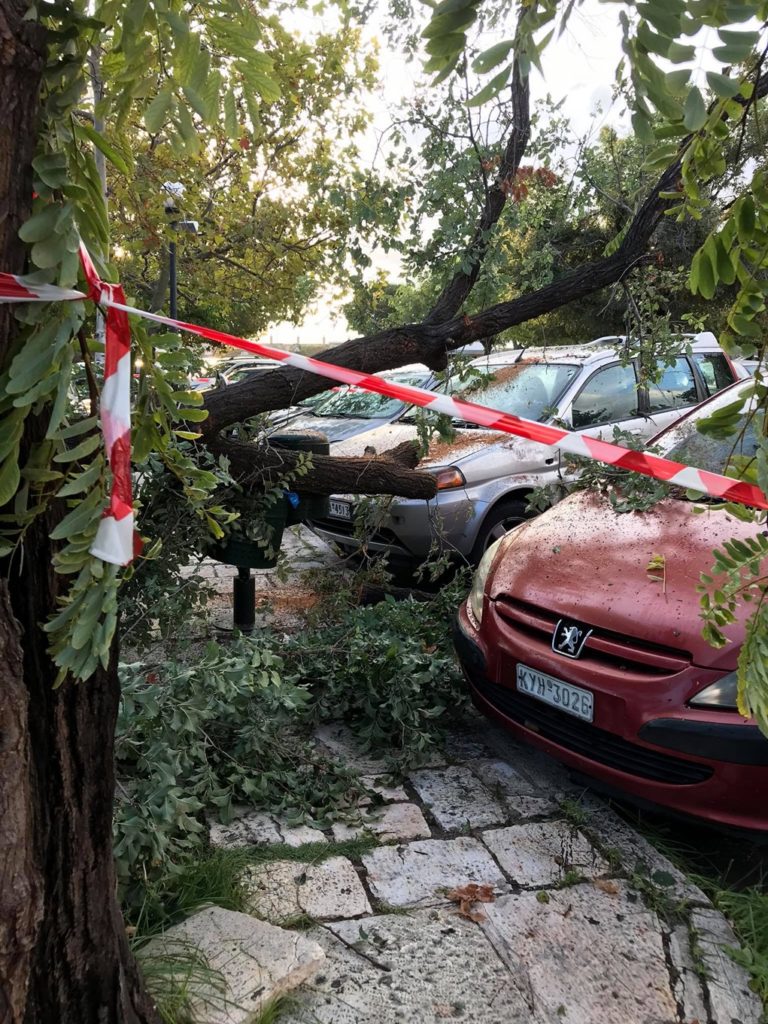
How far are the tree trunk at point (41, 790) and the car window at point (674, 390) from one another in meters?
6.42

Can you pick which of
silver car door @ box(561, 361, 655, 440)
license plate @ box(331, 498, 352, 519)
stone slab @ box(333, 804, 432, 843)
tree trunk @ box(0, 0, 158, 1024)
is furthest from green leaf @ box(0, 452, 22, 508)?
silver car door @ box(561, 361, 655, 440)

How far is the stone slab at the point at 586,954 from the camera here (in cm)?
227

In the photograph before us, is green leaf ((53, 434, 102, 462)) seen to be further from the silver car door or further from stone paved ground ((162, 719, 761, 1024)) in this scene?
the silver car door

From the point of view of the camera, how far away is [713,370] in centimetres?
780

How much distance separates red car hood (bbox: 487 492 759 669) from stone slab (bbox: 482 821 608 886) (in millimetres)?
809

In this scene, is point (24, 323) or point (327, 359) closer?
point (24, 323)

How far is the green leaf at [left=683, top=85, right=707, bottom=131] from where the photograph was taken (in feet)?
4.19

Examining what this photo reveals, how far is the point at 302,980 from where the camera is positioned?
2254 millimetres

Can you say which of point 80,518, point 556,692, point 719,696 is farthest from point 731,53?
point 556,692

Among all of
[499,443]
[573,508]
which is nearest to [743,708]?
[573,508]

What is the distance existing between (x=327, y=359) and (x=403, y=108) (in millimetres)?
1589

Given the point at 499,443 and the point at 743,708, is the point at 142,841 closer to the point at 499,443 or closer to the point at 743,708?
the point at 743,708

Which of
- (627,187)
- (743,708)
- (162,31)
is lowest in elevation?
(743,708)

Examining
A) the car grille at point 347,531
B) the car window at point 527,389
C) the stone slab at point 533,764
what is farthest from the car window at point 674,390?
the stone slab at point 533,764
